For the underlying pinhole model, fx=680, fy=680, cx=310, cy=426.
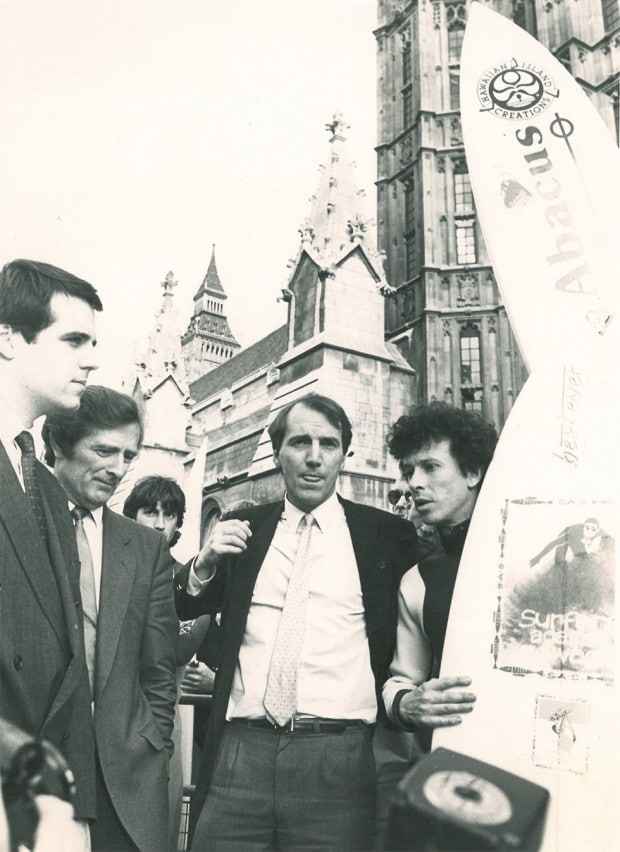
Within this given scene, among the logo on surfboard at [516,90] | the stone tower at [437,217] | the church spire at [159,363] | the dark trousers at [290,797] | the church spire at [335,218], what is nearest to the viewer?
the dark trousers at [290,797]

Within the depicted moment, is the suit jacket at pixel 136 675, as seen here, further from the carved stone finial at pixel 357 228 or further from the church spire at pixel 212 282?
the carved stone finial at pixel 357 228

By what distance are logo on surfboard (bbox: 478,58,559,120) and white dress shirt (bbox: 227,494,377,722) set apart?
1.84 m

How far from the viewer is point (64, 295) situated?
2.17 meters

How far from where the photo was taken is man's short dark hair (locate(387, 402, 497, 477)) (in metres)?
2.52

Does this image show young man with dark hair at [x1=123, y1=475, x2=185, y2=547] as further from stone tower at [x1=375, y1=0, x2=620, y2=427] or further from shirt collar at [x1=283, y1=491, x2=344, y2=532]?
stone tower at [x1=375, y1=0, x2=620, y2=427]

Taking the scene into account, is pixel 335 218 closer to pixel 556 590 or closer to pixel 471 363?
pixel 471 363

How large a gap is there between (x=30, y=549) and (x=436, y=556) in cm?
132

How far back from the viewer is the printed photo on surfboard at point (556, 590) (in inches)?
85.0

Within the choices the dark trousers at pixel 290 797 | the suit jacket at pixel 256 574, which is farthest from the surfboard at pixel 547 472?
the dark trousers at pixel 290 797

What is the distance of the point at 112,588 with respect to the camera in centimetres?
218

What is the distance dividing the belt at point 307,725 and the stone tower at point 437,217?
12846mm

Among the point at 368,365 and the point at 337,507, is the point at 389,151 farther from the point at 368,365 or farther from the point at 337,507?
the point at 337,507

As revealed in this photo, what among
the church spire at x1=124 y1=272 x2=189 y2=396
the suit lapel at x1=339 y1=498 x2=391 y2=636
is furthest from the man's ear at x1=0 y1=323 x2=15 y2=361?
the church spire at x1=124 y1=272 x2=189 y2=396

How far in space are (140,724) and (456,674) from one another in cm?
99
